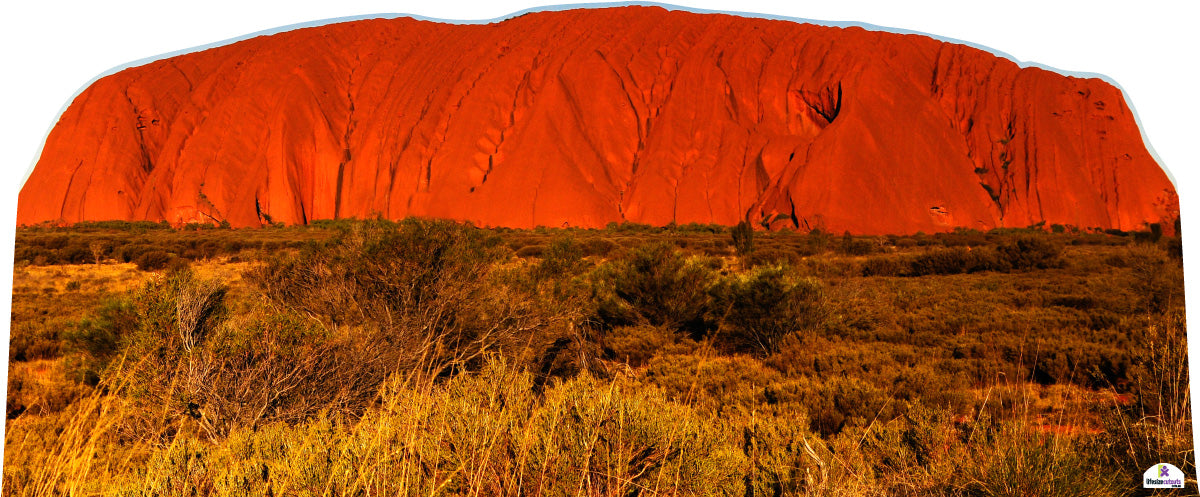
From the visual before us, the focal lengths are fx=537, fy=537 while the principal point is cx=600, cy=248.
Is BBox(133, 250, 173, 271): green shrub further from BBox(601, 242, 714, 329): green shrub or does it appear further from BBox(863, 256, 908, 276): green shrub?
BBox(863, 256, 908, 276): green shrub

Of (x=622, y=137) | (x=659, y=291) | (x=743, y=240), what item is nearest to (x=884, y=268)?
(x=743, y=240)

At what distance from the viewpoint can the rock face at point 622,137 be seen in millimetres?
40656

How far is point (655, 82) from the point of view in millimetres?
47312

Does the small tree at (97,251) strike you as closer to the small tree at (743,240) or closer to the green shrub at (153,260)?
the green shrub at (153,260)

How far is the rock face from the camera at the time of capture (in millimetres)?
40656

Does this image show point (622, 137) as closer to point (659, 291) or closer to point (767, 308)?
point (659, 291)

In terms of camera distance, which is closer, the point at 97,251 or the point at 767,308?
the point at 767,308

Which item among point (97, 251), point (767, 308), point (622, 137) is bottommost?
point (767, 308)

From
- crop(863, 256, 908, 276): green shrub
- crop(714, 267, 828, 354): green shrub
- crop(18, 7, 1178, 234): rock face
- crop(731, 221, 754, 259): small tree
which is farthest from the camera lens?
crop(18, 7, 1178, 234): rock face

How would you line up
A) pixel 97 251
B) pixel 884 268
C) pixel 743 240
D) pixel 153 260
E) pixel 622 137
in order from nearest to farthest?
pixel 884 268
pixel 153 260
pixel 97 251
pixel 743 240
pixel 622 137

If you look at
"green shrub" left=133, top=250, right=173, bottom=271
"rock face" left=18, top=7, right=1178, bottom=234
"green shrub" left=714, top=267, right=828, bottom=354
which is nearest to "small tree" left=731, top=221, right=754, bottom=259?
"green shrub" left=714, top=267, right=828, bottom=354

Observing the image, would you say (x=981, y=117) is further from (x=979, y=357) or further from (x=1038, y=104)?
(x=979, y=357)

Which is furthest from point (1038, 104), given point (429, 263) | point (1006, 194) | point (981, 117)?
point (429, 263)

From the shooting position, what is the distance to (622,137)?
45.0m
